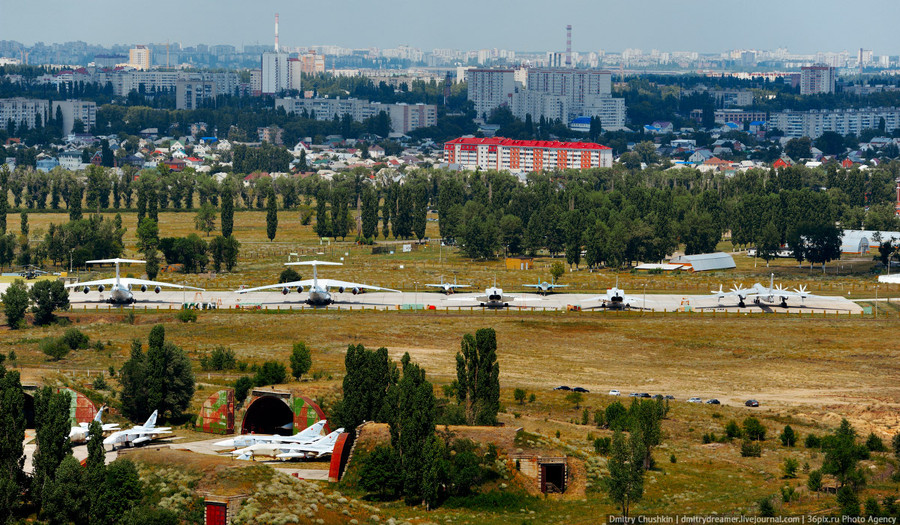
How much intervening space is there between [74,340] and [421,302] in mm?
33467

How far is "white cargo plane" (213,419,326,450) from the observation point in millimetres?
57500

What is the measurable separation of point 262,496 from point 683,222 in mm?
109631

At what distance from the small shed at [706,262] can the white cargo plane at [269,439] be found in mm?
82965

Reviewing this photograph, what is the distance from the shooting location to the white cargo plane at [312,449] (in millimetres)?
56875

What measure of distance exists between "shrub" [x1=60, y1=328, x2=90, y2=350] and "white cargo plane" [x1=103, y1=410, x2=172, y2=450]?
27007mm

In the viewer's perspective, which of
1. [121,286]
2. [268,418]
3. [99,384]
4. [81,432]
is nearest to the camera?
[81,432]

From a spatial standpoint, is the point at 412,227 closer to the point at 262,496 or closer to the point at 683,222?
the point at 683,222

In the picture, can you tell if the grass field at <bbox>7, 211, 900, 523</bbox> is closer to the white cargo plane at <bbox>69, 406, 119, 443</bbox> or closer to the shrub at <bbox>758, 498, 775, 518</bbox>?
the shrub at <bbox>758, 498, 775, 518</bbox>

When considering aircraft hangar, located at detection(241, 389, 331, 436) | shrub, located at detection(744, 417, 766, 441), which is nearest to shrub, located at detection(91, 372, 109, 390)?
aircraft hangar, located at detection(241, 389, 331, 436)

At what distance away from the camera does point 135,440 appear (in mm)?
58438

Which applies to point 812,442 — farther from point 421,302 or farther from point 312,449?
point 421,302

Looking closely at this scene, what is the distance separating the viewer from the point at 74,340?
8550 cm

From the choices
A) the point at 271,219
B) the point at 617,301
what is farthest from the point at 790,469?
the point at 271,219

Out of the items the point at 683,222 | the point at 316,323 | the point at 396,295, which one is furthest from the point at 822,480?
the point at 683,222
